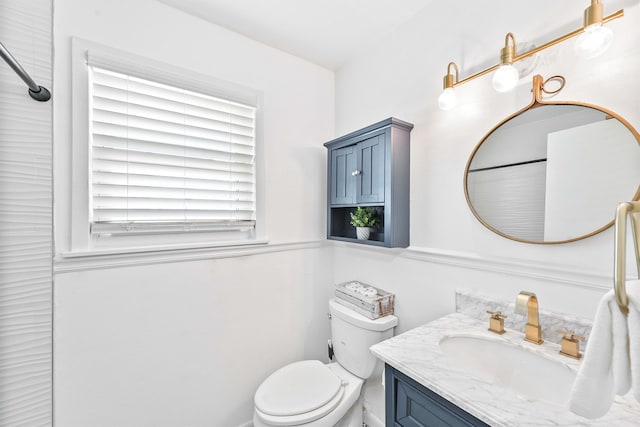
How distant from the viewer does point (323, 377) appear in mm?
1375

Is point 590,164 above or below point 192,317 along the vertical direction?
above

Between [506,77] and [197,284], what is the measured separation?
64.3 inches

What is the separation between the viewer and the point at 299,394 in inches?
49.3

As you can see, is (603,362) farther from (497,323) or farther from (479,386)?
(497,323)

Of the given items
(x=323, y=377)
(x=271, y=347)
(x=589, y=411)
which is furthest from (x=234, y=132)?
(x=589, y=411)

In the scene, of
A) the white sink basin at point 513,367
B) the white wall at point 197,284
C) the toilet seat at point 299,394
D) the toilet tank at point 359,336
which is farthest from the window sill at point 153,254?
the white sink basin at point 513,367

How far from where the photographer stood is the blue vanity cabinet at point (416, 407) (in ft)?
2.24

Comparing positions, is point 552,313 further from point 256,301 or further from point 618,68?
point 256,301

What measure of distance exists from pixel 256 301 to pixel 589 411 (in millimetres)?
1391

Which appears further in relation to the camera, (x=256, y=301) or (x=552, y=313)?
(x=256, y=301)

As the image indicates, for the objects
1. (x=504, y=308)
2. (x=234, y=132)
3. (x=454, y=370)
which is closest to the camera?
(x=454, y=370)

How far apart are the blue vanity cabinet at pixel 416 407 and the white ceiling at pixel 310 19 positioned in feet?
5.33

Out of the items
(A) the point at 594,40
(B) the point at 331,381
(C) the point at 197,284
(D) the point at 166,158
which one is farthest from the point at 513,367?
(D) the point at 166,158

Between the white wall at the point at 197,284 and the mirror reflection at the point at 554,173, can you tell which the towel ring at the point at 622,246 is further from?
the white wall at the point at 197,284
